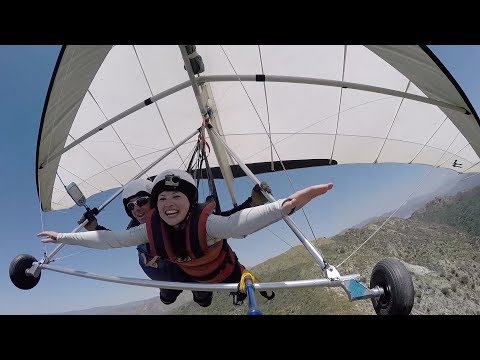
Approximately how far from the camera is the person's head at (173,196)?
2.26 meters

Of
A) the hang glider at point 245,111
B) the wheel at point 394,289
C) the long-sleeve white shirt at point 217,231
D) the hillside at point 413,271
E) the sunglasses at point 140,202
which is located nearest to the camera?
the long-sleeve white shirt at point 217,231

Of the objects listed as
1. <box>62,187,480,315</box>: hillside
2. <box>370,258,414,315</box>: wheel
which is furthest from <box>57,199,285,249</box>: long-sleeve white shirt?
<box>62,187,480,315</box>: hillside

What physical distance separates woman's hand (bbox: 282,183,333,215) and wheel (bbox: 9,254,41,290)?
11.2ft

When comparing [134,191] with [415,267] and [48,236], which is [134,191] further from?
[415,267]

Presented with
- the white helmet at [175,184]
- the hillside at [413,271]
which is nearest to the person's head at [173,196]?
the white helmet at [175,184]

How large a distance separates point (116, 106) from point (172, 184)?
11.8ft

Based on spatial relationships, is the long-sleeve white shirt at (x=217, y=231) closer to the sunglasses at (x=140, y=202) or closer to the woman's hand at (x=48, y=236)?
the woman's hand at (x=48, y=236)

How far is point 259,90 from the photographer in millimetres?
4938

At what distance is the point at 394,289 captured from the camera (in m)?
2.24

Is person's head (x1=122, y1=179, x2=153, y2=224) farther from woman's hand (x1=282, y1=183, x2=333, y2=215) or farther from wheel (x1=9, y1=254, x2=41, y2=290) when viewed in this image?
woman's hand (x1=282, y1=183, x2=333, y2=215)

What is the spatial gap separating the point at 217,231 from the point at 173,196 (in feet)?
1.45

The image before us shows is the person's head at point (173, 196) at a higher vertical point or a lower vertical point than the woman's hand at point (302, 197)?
higher

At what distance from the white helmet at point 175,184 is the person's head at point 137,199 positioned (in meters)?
0.86

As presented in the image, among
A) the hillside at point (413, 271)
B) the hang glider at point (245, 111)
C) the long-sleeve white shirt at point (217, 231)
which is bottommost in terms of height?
A: the hillside at point (413, 271)
